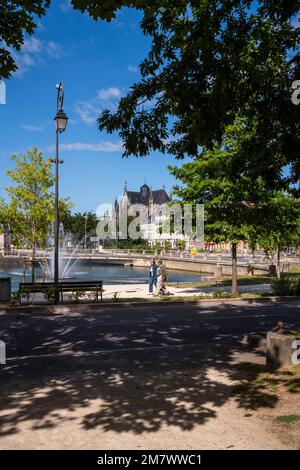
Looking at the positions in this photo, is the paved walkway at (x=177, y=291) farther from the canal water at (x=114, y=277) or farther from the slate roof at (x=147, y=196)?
the slate roof at (x=147, y=196)

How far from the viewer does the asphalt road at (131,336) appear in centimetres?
842

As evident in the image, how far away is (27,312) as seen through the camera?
14.9m

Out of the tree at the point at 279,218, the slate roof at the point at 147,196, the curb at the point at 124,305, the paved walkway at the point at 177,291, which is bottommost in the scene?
the paved walkway at the point at 177,291

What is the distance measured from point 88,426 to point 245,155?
22.1 feet

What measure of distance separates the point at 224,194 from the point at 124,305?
764 cm

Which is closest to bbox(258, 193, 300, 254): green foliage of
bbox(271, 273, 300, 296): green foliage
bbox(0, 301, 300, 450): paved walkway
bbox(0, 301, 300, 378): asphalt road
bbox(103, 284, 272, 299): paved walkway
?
bbox(271, 273, 300, 296): green foliage

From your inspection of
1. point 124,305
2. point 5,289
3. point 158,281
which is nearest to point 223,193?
point 158,281

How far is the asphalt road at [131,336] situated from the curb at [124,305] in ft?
0.86

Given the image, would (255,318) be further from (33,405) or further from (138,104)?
(33,405)

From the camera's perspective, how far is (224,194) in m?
20.7

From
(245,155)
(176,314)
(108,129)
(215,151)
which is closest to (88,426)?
(108,129)

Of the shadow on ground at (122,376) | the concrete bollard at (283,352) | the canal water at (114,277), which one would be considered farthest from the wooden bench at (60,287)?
the canal water at (114,277)

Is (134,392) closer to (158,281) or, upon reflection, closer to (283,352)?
(283,352)

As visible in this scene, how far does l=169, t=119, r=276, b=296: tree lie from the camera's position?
20.5 metres
